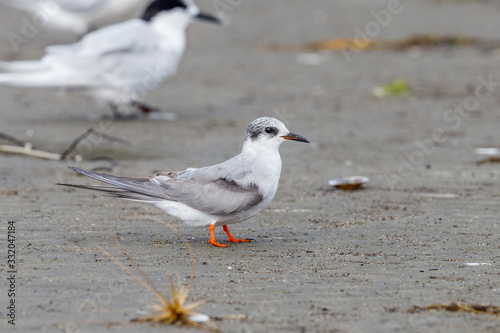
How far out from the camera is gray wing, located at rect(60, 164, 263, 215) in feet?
13.8

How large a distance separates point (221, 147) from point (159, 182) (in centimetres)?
264

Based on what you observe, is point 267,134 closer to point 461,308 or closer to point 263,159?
point 263,159

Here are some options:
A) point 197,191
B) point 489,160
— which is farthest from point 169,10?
point 197,191

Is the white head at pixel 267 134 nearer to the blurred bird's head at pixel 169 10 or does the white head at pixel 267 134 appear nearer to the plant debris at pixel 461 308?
the plant debris at pixel 461 308

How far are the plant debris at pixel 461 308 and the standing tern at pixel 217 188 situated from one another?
1190 millimetres

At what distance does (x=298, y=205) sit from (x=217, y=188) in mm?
1069

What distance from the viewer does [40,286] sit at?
355 centimetres

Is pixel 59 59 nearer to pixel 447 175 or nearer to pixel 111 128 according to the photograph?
pixel 111 128

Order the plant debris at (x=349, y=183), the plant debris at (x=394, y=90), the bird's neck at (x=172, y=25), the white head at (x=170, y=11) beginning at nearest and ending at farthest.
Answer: the plant debris at (x=349, y=183)
the bird's neck at (x=172, y=25)
the white head at (x=170, y=11)
the plant debris at (x=394, y=90)

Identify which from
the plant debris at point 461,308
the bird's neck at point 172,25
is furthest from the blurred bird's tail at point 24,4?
the plant debris at point 461,308

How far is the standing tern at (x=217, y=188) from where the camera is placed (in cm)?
422

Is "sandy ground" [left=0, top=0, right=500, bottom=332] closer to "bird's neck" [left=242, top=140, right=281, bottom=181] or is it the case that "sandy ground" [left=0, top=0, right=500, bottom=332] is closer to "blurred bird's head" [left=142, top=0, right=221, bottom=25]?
"bird's neck" [left=242, top=140, right=281, bottom=181]

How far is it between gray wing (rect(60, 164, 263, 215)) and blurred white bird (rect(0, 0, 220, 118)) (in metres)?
3.89

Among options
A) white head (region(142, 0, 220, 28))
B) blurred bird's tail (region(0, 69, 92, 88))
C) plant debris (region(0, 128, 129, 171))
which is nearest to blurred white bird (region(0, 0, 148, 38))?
white head (region(142, 0, 220, 28))
